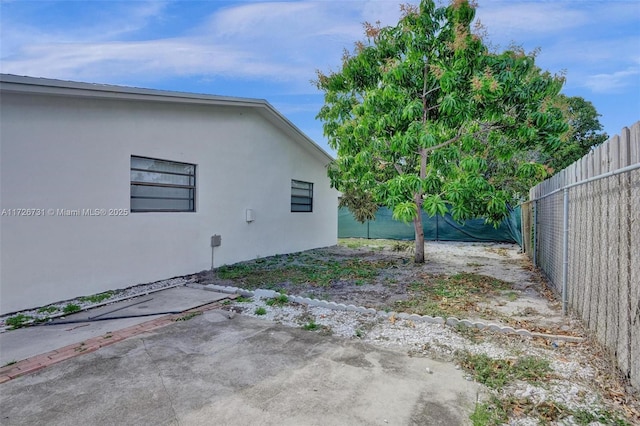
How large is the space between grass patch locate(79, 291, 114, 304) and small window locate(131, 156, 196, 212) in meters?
1.42

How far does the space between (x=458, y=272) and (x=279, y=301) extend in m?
4.25

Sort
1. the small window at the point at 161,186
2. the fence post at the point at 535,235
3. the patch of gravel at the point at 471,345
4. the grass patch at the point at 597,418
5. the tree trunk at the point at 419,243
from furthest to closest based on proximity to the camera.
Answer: the tree trunk at the point at 419,243 < the fence post at the point at 535,235 < the small window at the point at 161,186 < the patch of gravel at the point at 471,345 < the grass patch at the point at 597,418

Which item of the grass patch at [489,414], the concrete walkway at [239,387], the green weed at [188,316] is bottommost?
the concrete walkway at [239,387]

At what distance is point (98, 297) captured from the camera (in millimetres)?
5129

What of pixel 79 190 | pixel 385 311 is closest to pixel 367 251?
pixel 385 311

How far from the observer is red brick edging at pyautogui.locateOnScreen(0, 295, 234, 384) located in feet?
9.51

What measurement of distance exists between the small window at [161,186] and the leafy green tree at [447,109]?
3.72 meters

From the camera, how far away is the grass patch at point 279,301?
495 cm

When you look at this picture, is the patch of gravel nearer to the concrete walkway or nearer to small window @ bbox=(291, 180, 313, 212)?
the concrete walkway

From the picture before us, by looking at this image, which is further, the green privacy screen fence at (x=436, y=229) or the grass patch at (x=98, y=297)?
the green privacy screen fence at (x=436, y=229)

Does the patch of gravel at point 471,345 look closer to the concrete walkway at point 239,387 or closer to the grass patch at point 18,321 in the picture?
the concrete walkway at point 239,387

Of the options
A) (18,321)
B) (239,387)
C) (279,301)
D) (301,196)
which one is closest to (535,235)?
(279,301)

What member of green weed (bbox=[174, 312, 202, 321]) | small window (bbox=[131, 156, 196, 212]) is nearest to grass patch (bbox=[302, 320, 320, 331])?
green weed (bbox=[174, 312, 202, 321])

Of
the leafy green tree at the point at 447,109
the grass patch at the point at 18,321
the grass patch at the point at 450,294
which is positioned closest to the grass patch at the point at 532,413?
the grass patch at the point at 450,294
